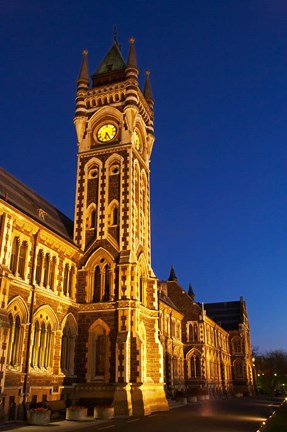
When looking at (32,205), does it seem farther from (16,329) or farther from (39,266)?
(16,329)

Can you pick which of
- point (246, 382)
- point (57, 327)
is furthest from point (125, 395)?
point (246, 382)

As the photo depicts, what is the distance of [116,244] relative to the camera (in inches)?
1454

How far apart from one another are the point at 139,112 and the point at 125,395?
25713 millimetres

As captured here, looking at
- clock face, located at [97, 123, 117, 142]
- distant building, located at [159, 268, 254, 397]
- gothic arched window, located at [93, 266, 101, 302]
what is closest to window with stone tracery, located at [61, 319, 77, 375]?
gothic arched window, located at [93, 266, 101, 302]

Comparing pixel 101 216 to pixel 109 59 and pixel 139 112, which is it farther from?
pixel 109 59

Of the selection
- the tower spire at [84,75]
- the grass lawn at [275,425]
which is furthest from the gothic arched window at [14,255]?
the tower spire at [84,75]

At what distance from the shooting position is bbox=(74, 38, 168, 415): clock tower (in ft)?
109

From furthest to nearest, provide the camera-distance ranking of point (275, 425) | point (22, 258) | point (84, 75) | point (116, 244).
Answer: point (84, 75) < point (116, 244) < point (22, 258) < point (275, 425)

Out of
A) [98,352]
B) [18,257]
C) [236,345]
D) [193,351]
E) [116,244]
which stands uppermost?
[116,244]

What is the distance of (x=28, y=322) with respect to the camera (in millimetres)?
28219

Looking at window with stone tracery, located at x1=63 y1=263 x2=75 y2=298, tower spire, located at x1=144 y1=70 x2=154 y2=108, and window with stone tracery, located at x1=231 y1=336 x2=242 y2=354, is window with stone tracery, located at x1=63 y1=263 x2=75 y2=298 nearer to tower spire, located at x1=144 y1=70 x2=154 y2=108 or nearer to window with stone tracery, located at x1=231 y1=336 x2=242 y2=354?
tower spire, located at x1=144 y1=70 x2=154 y2=108

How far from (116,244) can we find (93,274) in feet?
10.0

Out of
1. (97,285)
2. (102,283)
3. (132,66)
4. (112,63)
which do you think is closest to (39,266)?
(97,285)

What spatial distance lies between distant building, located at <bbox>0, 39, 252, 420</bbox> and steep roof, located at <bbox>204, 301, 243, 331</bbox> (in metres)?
65.6
